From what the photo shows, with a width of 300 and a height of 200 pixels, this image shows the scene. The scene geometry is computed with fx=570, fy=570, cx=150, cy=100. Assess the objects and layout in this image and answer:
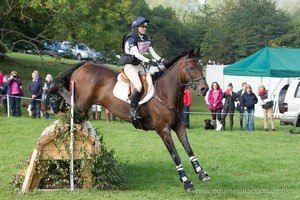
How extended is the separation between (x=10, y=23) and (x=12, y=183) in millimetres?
25279

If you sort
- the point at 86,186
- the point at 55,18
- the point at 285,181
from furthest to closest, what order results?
1. the point at 55,18
2. the point at 285,181
3. the point at 86,186

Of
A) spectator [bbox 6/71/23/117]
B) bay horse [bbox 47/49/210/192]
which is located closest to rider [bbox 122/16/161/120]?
bay horse [bbox 47/49/210/192]

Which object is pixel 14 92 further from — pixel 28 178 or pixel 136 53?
pixel 136 53

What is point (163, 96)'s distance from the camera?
33.5 ft

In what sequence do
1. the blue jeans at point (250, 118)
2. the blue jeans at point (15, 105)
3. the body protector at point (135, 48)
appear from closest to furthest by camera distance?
the body protector at point (135, 48) → the blue jeans at point (250, 118) → the blue jeans at point (15, 105)

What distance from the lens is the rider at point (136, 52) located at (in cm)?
1014

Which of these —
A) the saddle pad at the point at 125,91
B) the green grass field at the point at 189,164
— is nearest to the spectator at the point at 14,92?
the green grass field at the point at 189,164

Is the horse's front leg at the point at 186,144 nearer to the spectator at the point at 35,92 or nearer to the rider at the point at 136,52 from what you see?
the rider at the point at 136,52

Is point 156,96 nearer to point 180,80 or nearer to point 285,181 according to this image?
point 180,80

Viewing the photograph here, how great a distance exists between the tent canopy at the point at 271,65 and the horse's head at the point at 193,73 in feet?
44.3

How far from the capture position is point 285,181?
1124 centimetres

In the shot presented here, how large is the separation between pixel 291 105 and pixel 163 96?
11748mm

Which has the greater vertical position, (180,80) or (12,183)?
(180,80)

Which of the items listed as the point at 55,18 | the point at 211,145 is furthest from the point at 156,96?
the point at 55,18
